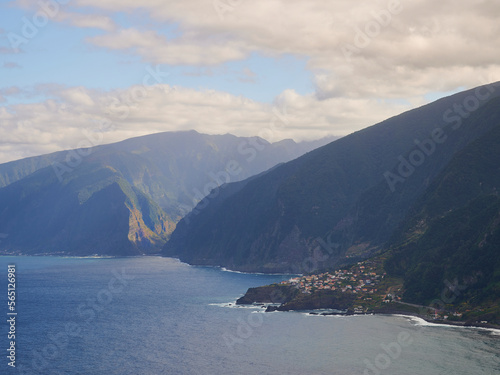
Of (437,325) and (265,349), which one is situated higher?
(437,325)

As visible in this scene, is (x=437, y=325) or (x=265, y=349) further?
(x=437, y=325)

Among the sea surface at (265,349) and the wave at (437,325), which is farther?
the wave at (437,325)

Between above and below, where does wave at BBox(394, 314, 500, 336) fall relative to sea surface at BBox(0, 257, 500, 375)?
above

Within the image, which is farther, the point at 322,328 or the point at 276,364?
the point at 322,328

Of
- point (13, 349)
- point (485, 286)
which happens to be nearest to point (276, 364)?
point (13, 349)

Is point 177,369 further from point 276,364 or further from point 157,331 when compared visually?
point 157,331

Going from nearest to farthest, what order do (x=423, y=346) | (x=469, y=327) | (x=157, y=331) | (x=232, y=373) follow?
(x=232, y=373) < (x=423, y=346) < (x=469, y=327) < (x=157, y=331)

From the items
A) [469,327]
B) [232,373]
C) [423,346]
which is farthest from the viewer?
[469,327]

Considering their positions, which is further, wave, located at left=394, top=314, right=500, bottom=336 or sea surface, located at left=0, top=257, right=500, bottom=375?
wave, located at left=394, top=314, right=500, bottom=336

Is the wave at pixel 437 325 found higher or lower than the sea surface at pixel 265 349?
higher

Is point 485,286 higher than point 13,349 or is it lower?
higher
